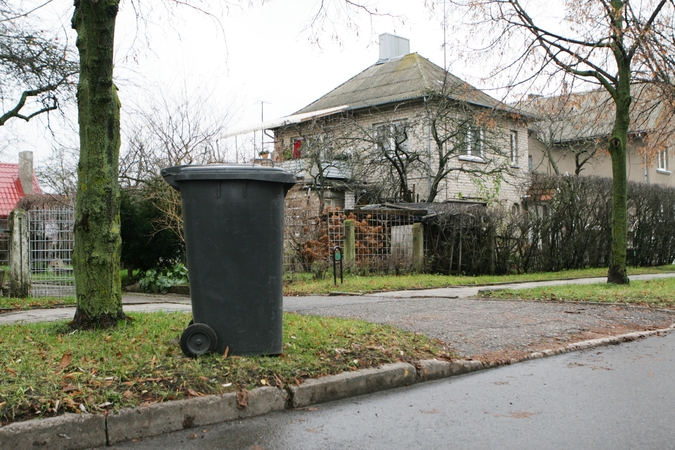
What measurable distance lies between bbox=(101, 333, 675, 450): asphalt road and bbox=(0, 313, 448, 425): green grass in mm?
361

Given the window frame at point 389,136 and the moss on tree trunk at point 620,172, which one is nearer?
the moss on tree trunk at point 620,172

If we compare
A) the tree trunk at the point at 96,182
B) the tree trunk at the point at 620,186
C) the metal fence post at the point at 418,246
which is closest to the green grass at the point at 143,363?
the tree trunk at the point at 96,182

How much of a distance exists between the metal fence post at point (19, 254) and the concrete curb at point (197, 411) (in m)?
8.20

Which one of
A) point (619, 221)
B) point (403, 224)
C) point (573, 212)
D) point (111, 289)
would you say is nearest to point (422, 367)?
point (111, 289)

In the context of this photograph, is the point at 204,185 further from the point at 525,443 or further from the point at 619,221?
the point at 619,221

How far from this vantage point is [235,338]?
530 centimetres

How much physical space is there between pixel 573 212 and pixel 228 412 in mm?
17284

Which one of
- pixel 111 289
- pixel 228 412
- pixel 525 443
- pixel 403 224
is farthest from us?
pixel 403 224

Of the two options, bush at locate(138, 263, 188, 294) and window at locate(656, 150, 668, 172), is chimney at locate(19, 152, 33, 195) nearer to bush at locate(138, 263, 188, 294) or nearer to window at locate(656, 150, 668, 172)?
bush at locate(138, 263, 188, 294)

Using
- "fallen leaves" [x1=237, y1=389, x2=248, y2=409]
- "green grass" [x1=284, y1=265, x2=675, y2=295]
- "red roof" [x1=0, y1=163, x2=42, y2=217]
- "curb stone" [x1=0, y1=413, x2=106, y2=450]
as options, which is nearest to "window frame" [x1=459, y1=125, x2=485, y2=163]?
"green grass" [x1=284, y1=265, x2=675, y2=295]

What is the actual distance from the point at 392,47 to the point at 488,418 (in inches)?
1226

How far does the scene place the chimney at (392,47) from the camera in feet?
110

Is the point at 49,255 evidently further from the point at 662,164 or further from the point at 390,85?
the point at 662,164

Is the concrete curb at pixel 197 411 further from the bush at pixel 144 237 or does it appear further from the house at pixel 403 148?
the house at pixel 403 148
